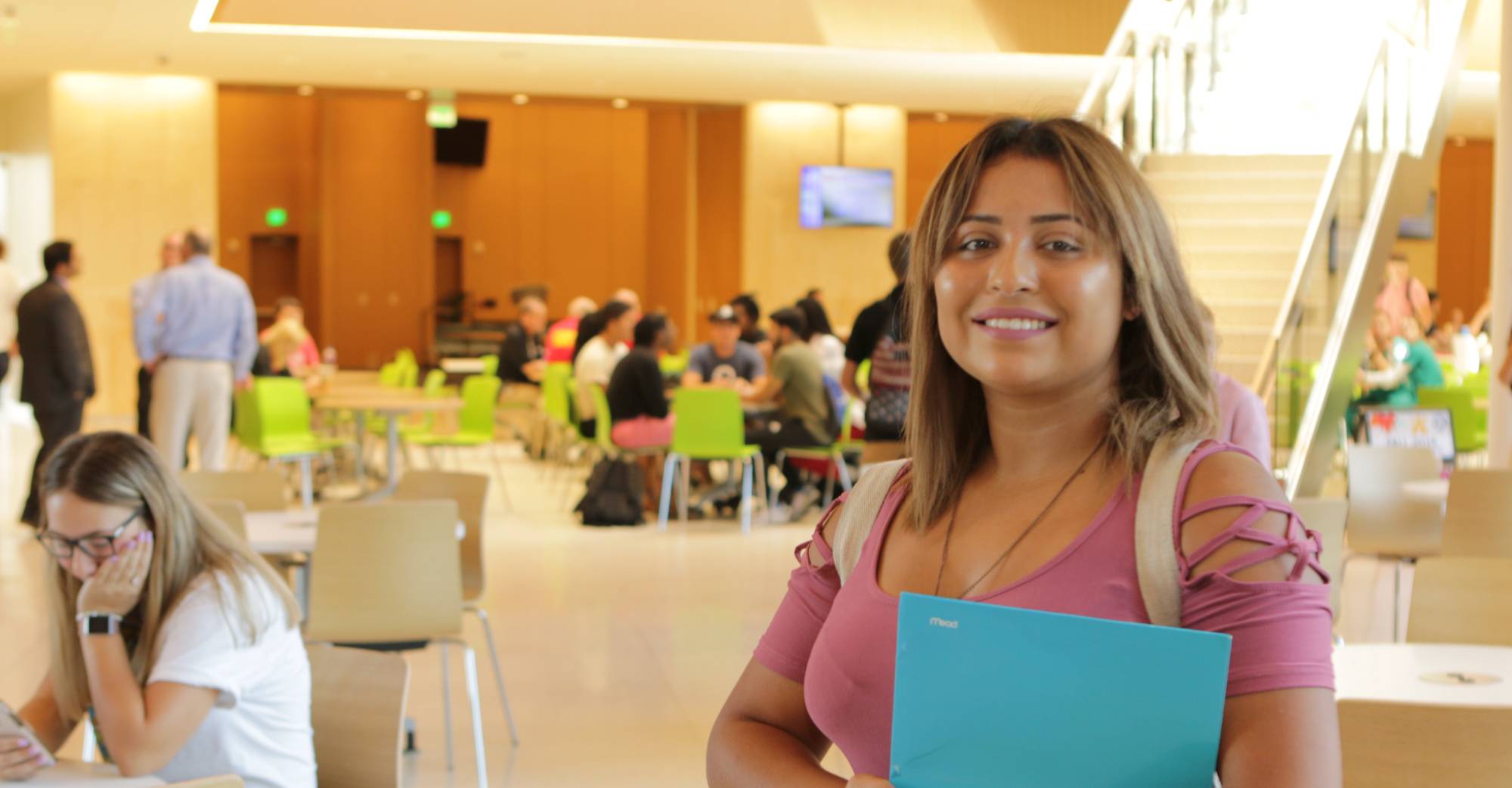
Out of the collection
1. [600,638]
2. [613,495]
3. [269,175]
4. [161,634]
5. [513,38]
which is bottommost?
[600,638]

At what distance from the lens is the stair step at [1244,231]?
947cm

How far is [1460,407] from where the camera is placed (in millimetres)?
9719

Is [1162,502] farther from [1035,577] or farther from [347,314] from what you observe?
[347,314]

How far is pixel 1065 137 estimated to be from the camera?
1.28 m

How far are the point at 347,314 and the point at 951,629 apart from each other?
21.0 metres

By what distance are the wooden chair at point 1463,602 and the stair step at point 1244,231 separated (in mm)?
6053

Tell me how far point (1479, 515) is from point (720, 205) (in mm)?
13869

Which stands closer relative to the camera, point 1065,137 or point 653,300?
point 1065,137

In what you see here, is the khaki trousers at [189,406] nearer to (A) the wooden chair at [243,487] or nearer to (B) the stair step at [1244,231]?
(A) the wooden chair at [243,487]

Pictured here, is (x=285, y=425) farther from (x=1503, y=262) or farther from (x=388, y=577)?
(x=1503, y=262)

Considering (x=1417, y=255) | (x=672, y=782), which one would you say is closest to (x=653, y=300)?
(x=1417, y=255)

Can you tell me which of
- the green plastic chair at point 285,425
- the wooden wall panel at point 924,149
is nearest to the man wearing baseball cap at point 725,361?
the green plastic chair at point 285,425

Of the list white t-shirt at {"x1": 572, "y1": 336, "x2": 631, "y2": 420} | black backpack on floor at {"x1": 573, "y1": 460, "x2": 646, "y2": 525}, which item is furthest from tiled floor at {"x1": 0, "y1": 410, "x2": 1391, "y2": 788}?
white t-shirt at {"x1": 572, "y1": 336, "x2": 631, "y2": 420}

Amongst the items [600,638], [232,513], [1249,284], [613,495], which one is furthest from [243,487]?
[1249,284]
